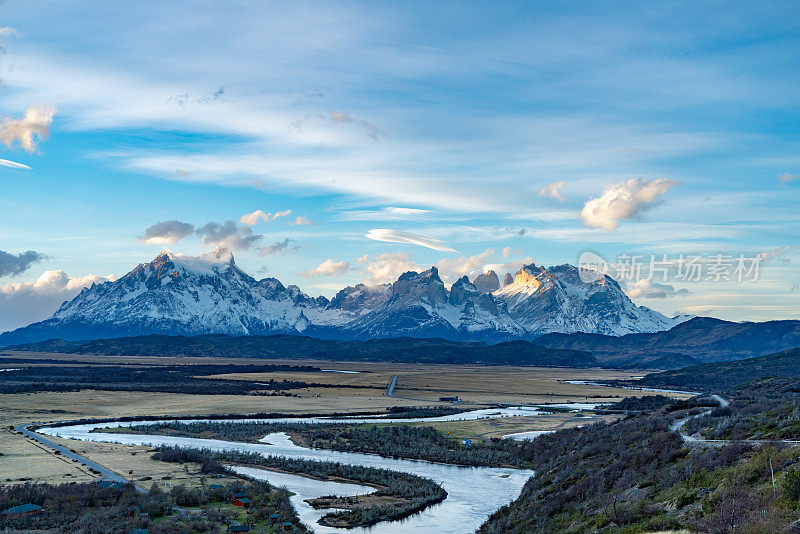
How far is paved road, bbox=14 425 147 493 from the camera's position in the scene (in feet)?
201

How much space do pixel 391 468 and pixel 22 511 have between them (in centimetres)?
3783

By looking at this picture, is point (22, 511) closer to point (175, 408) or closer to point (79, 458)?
point (79, 458)

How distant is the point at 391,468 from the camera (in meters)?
75.1

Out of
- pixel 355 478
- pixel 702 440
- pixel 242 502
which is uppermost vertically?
pixel 702 440

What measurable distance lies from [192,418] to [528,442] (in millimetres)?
60636

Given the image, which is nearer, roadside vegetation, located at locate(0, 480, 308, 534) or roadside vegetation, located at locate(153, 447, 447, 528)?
roadside vegetation, located at locate(0, 480, 308, 534)

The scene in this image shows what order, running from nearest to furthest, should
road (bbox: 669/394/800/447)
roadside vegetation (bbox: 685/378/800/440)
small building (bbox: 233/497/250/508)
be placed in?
road (bbox: 669/394/800/447) → roadside vegetation (bbox: 685/378/800/440) → small building (bbox: 233/497/250/508)

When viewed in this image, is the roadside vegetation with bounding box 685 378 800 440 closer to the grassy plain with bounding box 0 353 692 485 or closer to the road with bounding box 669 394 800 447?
the road with bounding box 669 394 800 447

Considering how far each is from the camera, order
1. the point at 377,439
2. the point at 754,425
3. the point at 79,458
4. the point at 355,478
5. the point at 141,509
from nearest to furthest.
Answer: the point at 754,425 → the point at 141,509 → the point at 355,478 → the point at 79,458 → the point at 377,439

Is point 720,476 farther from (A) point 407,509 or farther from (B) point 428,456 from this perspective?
(B) point 428,456

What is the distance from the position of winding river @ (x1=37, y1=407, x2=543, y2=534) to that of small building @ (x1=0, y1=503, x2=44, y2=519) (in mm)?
18602

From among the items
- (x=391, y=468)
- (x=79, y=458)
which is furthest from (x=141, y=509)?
(x=391, y=468)

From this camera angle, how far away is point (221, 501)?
5531 cm

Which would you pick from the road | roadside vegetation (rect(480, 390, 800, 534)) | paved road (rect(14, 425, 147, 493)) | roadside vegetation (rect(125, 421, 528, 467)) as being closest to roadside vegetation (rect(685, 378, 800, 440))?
the road
